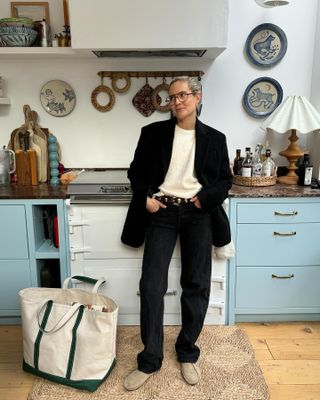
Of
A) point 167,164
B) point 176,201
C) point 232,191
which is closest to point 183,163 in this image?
point 167,164

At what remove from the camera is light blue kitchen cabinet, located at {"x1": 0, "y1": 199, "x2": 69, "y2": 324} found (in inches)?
86.6

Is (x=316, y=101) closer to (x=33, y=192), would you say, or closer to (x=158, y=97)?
(x=158, y=97)

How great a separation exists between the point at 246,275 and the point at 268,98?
3.96 feet

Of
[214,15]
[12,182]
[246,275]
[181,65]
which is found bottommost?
[246,275]

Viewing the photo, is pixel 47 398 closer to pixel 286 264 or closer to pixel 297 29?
pixel 286 264

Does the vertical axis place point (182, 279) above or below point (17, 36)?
below

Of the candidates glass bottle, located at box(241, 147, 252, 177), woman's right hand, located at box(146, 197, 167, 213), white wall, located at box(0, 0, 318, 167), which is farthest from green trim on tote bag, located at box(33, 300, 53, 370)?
glass bottle, located at box(241, 147, 252, 177)

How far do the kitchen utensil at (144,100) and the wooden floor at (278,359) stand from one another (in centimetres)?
150

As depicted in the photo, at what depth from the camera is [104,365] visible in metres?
1.83

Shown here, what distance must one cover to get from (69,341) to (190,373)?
591 millimetres

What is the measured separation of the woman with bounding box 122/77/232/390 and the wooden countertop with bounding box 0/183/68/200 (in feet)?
1.75

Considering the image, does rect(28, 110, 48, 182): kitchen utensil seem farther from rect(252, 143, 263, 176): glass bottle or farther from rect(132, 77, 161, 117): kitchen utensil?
rect(252, 143, 263, 176): glass bottle

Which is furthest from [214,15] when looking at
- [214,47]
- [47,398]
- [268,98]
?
[47,398]

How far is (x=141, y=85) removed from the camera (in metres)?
2.62
